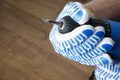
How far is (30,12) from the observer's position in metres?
→ 1.34

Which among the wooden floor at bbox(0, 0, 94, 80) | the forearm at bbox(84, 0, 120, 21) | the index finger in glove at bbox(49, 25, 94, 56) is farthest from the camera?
the wooden floor at bbox(0, 0, 94, 80)

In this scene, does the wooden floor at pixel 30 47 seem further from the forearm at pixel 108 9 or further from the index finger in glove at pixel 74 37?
the index finger in glove at pixel 74 37

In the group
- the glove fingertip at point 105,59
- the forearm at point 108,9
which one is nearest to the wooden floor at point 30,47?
the forearm at point 108,9

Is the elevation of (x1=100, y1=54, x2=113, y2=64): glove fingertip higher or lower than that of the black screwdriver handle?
lower

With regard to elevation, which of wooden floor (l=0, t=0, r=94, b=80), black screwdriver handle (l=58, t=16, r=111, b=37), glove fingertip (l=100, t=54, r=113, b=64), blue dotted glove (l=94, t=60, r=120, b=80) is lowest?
wooden floor (l=0, t=0, r=94, b=80)

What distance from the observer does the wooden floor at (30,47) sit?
3.60 ft

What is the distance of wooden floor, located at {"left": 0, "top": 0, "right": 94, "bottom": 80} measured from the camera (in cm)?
Answer: 110

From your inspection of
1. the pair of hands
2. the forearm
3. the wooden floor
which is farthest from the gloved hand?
the wooden floor

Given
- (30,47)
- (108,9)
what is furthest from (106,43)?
(30,47)

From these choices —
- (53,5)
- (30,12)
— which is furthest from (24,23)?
(53,5)

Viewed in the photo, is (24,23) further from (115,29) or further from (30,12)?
(115,29)

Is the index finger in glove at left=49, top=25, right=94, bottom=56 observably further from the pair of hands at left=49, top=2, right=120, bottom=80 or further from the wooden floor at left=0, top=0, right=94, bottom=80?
the wooden floor at left=0, top=0, right=94, bottom=80

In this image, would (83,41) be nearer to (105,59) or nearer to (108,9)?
(105,59)

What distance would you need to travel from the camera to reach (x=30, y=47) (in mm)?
1198
